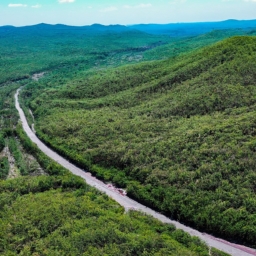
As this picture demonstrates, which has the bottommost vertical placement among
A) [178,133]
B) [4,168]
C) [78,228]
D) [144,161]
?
[78,228]

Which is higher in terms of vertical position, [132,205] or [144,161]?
[144,161]

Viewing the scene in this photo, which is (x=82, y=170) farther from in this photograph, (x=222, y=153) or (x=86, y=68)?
(x=86, y=68)

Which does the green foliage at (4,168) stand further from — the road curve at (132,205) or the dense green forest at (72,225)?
the road curve at (132,205)

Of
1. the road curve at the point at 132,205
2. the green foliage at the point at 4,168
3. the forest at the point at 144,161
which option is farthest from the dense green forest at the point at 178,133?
the green foliage at the point at 4,168

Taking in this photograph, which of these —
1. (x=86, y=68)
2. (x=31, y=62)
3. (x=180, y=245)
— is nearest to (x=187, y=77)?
(x=180, y=245)

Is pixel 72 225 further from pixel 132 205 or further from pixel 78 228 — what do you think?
pixel 132 205

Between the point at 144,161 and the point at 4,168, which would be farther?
the point at 4,168

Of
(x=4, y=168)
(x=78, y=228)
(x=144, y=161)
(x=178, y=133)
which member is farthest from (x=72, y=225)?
(x=178, y=133)
